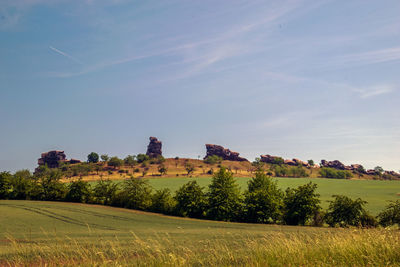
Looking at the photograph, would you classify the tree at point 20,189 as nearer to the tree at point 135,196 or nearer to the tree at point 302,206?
the tree at point 135,196

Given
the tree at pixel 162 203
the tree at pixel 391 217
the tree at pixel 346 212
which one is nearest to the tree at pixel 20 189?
the tree at pixel 162 203

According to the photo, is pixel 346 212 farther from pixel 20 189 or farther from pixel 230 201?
pixel 20 189

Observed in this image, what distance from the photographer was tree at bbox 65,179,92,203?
61469mm

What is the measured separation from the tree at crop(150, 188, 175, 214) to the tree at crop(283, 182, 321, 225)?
67.9 feet

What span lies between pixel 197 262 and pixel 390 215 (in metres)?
38.0

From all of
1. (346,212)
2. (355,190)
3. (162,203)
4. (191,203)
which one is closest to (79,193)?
(162,203)

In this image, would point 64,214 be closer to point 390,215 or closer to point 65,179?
point 390,215

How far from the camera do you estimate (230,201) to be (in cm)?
4859

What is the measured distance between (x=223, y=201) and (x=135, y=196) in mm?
19364

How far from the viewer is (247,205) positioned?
155 feet

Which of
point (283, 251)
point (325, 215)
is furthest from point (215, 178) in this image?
point (283, 251)

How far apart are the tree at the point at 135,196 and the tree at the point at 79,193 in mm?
8551

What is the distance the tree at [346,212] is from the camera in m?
40.3

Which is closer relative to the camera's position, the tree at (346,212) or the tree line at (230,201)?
the tree at (346,212)
